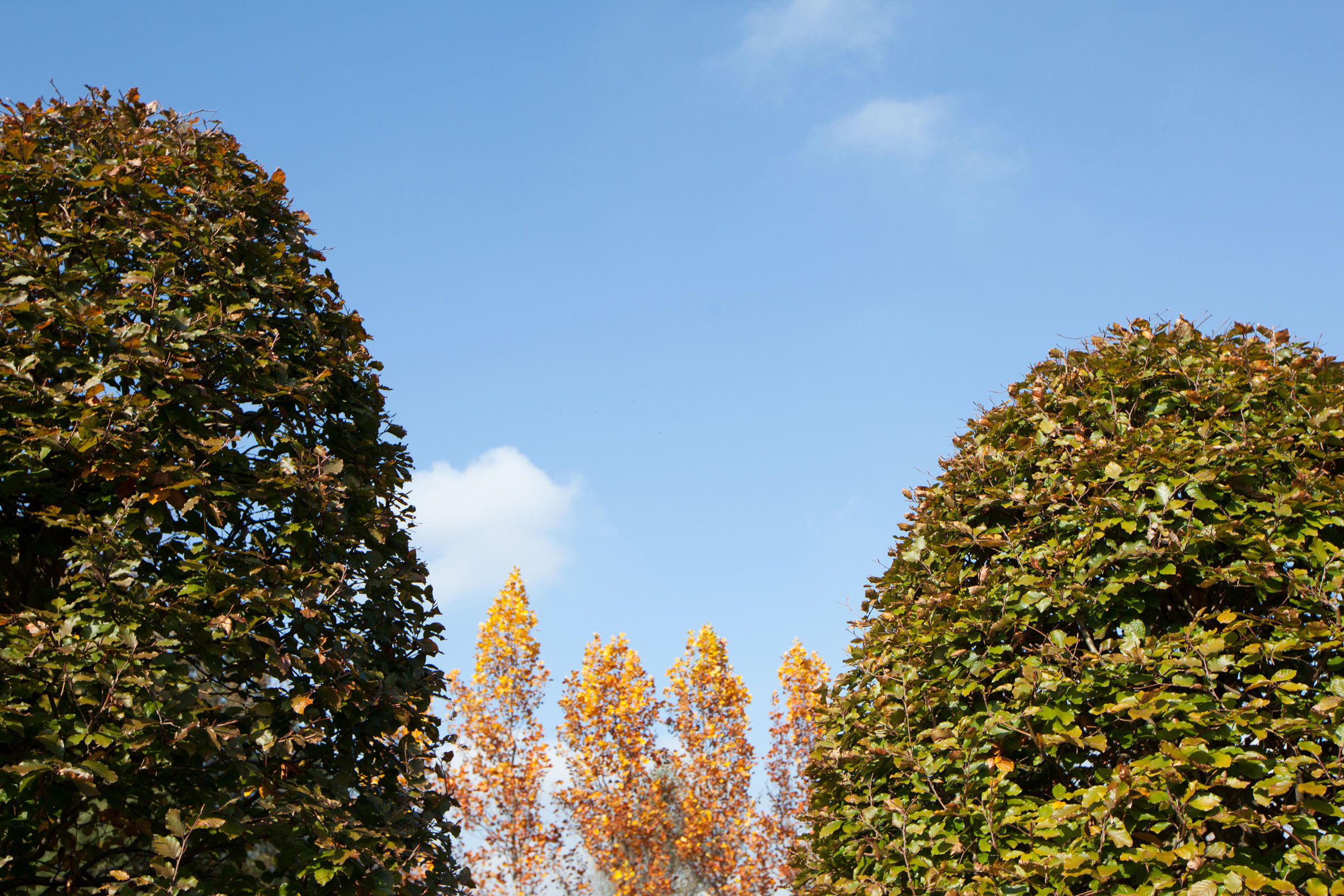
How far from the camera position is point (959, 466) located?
5.56 metres

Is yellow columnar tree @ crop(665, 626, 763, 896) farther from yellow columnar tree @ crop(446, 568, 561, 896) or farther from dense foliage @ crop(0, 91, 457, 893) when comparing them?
dense foliage @ crop(0, 91, 457, 893)

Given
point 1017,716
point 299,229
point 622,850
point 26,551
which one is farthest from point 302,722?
point 622,850

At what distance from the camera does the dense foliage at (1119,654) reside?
3.97 metres

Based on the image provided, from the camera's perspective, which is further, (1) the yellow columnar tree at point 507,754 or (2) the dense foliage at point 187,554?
(1) the yellow columnar tree at point 507,754

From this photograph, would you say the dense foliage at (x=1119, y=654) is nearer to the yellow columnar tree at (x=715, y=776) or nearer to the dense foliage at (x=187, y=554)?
the dense foliage at (x=187, y=554)

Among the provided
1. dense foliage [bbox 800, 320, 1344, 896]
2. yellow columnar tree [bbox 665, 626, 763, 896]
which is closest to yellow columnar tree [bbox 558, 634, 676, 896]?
yellow columnar tree [bbox 665, 626, 763, 896]

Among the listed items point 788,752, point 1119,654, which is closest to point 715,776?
point 788,752

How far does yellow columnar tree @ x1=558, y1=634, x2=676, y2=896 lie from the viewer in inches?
868

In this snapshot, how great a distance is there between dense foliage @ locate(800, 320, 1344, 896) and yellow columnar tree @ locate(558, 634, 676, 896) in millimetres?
17912

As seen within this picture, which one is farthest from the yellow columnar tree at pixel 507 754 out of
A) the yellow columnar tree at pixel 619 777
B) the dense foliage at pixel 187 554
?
the dense foliage at pixel 187 554

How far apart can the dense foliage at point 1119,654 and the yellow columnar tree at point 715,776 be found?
18325 mm

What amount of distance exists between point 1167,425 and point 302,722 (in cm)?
461

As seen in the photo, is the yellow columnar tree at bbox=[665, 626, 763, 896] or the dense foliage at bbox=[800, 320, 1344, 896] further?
the yellow columnar tree at bbox=[665, 626, 763, 896]

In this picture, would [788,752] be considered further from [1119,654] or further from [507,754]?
[1119,654]
